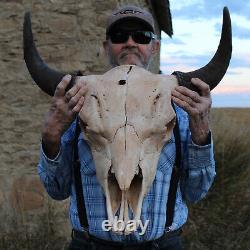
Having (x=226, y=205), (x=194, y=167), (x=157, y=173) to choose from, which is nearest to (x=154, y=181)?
(x=157, y=173)

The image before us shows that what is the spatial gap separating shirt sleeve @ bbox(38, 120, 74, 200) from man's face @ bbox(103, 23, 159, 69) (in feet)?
1.41

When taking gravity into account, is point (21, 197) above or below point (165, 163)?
below

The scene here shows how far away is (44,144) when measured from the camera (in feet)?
8.16

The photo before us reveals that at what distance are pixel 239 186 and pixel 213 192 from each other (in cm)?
39

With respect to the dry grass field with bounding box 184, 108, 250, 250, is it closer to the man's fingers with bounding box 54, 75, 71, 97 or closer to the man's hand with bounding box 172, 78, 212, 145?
the man's hand with bounding box 172, 78, 212, 145

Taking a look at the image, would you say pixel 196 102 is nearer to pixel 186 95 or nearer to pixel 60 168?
pixel 186 95

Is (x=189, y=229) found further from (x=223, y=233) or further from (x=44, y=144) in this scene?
(x=44, y=144)

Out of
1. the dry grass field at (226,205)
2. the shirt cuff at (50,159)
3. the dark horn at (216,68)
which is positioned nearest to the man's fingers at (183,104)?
the dark horn at (216,68)

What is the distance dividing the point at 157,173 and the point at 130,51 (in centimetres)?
60

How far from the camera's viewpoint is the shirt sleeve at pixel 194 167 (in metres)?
2.49

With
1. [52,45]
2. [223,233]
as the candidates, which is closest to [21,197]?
[52,45]

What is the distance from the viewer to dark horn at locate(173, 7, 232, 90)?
2197 millimetres

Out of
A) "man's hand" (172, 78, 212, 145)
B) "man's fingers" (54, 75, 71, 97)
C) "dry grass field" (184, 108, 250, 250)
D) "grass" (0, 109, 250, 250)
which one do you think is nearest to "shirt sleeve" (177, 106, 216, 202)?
"man's hand" (172, 78, 212, 145)

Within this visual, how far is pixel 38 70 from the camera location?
7.75ft
